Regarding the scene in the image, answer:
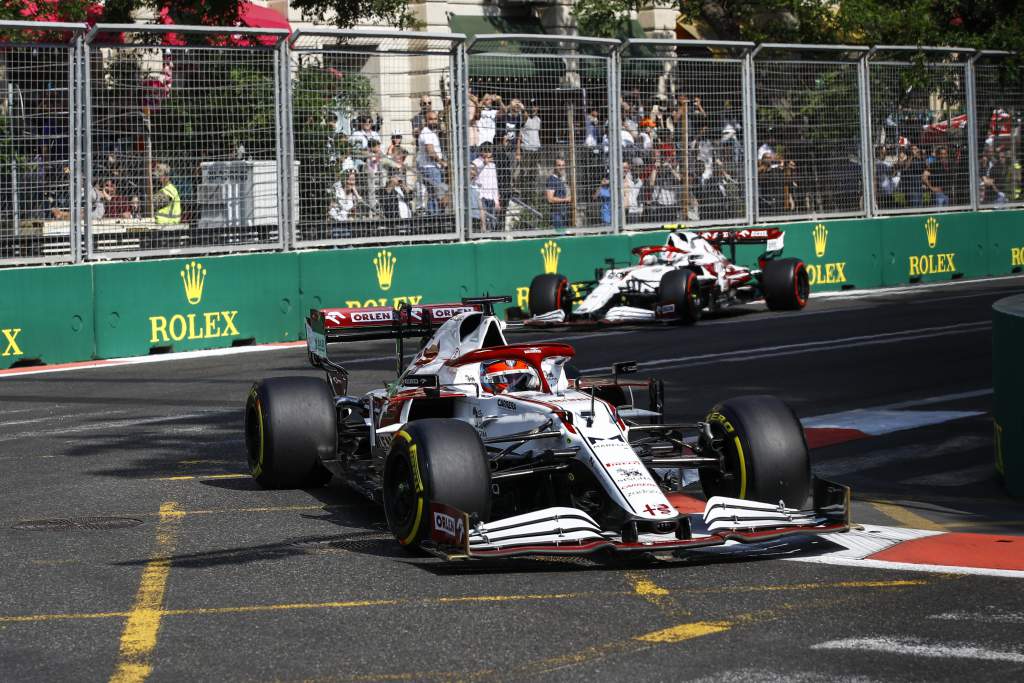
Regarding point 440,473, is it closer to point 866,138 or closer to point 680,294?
point 680,294

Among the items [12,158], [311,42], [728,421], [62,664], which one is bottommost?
[62,664]

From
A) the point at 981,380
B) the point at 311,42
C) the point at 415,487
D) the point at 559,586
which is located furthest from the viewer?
the point at 311,42

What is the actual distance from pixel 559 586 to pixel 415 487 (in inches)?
36.0

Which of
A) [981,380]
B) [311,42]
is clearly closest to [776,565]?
[981,380]

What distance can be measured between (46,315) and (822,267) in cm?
1184

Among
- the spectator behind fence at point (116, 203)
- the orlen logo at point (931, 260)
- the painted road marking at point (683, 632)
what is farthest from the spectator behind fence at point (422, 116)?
the painted road marking at point (683, 632)

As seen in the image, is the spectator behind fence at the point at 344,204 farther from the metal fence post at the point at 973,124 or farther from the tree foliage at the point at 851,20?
the tree foliage at the point at 851,20

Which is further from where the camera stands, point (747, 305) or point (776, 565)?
point (747, 305)

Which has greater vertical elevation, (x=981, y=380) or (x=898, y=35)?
(x=898, y=35)

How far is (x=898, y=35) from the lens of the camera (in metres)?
30.1

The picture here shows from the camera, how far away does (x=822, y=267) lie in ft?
79.6

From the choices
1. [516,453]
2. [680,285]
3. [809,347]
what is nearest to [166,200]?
[680,285]

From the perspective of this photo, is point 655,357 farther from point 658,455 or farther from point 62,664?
point 62,664

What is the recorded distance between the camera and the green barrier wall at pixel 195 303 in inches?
691
